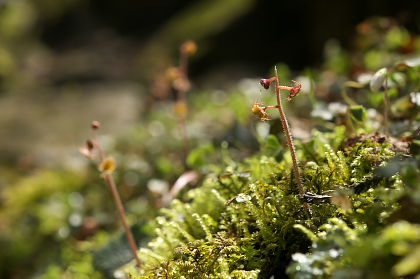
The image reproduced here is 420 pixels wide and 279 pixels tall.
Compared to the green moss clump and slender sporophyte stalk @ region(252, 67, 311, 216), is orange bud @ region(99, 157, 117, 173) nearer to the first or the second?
the green moss clump

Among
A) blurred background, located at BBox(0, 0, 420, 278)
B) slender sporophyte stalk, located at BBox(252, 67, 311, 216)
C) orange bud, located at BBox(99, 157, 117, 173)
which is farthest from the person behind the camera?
blurred background, located at BBox(0, 0, 420, 278)

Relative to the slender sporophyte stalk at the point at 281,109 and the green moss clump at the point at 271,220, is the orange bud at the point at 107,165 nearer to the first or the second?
the green moss clump at the point at 271,220

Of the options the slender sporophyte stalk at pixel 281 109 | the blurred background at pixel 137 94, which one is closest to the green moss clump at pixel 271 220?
the slender sporophyte stalk at pixel 281 109

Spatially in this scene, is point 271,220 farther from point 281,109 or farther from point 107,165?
point 107,165

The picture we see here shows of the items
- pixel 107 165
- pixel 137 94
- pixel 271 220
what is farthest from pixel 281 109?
pixel 137 94

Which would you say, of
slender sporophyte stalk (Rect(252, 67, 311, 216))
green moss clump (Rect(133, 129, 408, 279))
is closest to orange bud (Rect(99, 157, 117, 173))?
green moss clump (Rect(133, 129, 408, 279))

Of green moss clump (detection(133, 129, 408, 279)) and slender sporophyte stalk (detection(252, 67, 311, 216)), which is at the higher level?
slender sporophyte stalk (detection(252, 67, 311, 216))

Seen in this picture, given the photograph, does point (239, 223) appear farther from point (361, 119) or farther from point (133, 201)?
point (133, 201)

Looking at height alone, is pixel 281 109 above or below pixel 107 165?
below
